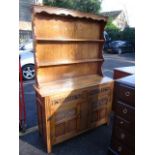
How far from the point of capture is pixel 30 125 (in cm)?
290

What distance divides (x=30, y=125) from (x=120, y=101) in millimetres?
1754

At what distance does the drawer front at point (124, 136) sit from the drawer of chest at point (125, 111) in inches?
7.1

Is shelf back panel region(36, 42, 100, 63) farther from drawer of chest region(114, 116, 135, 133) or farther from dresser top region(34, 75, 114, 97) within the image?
drawer of chest region(114, 116, 135, 133)

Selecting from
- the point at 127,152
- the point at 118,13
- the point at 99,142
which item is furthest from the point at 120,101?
the point at 118,13

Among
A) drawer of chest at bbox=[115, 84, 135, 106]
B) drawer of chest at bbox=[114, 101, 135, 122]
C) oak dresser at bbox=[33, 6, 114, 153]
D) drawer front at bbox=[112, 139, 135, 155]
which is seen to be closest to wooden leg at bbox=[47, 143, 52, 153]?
oak dresser at bbox=[33, 6, 114, 153]

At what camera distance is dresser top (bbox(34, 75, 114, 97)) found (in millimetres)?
2164

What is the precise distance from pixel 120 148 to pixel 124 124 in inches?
13.1

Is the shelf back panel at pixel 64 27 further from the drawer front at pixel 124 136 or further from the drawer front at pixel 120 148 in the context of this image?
the drawer front at pixel 120 148

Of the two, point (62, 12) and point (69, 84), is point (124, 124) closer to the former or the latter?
point (69, 84)


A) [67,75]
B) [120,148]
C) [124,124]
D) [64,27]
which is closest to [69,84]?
[67,75]

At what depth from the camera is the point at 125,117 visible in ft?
6.07
